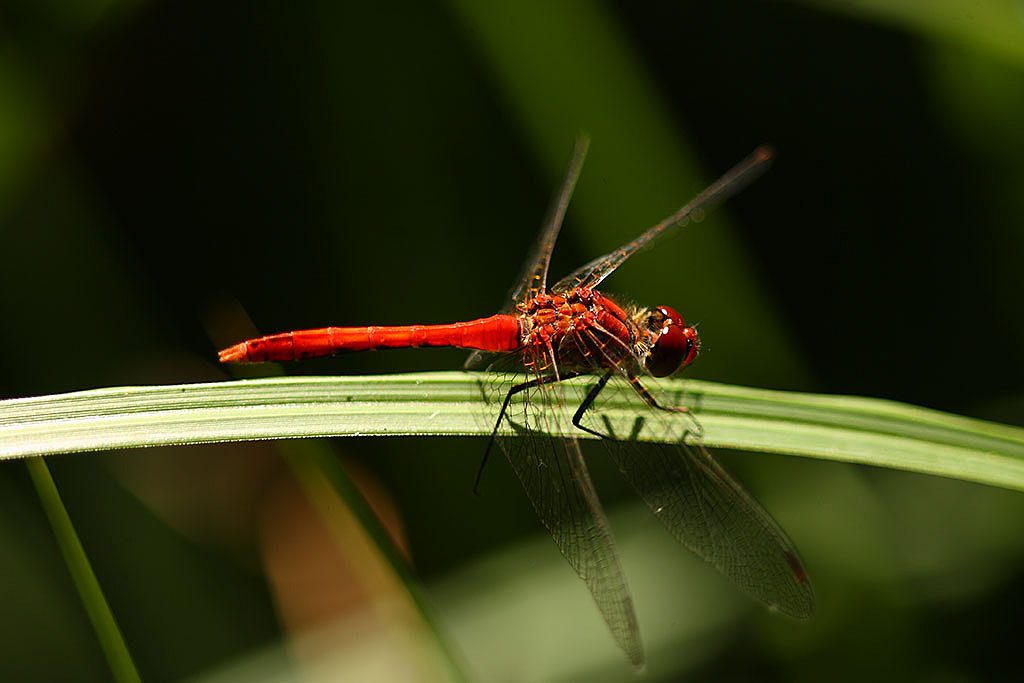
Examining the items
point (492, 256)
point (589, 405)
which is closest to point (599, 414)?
point (589, 405)

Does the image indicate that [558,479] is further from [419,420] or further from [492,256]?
[492,256]

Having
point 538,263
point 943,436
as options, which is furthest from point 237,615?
point 943,436

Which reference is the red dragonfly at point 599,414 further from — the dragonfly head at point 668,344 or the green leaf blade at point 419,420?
the green leaf blade at point 419,420

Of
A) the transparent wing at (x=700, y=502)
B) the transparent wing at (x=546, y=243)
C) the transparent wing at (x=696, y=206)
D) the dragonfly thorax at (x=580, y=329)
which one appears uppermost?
the transparent wing at (x=546, y=243)

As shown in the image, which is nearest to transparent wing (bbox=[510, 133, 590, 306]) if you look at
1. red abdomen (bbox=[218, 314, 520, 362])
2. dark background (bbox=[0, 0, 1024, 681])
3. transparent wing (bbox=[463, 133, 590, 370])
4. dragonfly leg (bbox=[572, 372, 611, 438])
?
transparent wing (bbox=[463, 133, 590, 370])

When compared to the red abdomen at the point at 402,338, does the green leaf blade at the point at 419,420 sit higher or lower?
lower

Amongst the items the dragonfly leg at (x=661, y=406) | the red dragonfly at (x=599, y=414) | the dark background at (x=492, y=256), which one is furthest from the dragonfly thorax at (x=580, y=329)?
the dark background at (x=492, y=256)
